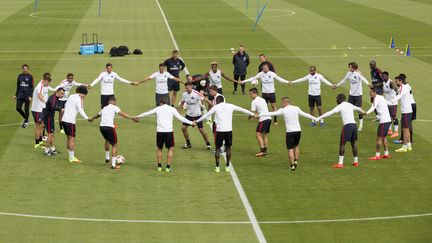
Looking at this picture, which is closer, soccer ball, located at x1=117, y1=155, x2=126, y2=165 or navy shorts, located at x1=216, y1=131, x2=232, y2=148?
navy shorts, located at x1=216, y1=131, x2=232, y2=148

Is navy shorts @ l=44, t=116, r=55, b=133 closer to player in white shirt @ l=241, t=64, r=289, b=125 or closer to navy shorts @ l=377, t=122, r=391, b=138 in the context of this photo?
player in white shirt @ l=241, t=64, r=289, b=125

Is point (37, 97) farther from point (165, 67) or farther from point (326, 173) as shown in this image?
point (326, 173)

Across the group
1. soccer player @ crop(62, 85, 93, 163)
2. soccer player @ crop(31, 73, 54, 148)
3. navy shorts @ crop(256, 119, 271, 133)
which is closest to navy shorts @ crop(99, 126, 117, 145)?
soccer player @ crop(62, 85, 93, 163)

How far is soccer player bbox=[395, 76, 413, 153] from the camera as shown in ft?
100

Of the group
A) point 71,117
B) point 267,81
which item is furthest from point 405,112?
point 71,117

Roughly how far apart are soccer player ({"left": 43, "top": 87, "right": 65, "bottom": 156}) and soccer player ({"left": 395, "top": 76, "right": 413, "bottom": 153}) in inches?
433

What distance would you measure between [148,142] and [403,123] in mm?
8522

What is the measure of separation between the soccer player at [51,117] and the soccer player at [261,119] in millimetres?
6119

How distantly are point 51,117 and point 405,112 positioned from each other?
11.5 m

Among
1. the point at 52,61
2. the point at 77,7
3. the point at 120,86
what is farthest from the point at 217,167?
the point at 77,7

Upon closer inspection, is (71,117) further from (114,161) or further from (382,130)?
(382,130)

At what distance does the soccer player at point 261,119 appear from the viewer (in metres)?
29.9

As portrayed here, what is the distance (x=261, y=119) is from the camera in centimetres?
3019

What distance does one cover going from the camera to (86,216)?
77.2ft
